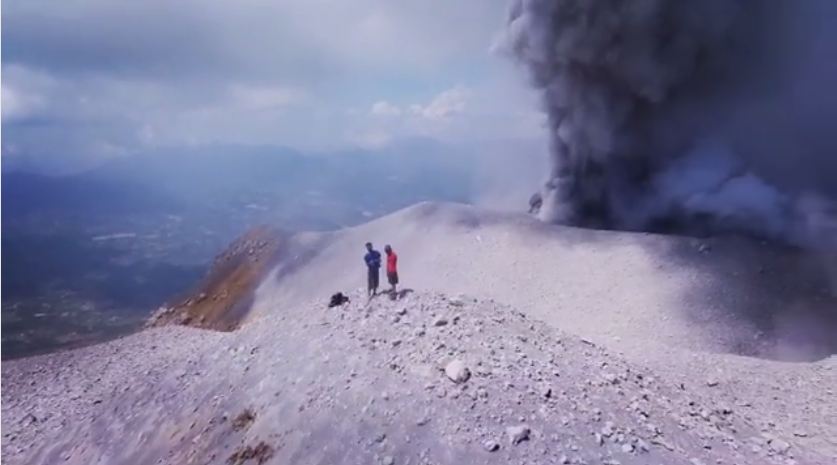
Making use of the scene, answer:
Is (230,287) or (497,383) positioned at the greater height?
(497,383)

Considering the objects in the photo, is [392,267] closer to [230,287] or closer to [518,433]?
[518,433]

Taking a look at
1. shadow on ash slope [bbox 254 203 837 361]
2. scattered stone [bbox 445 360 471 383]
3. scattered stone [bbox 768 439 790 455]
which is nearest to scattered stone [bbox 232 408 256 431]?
scattered stone [bbox 445 360 471 383]

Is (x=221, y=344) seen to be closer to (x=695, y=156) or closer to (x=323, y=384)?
(x=323, y=384)

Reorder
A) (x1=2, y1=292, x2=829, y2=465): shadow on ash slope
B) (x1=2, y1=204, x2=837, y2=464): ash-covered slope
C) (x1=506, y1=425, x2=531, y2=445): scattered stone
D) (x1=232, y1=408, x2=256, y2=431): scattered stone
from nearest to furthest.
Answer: (x1=506, y1=425, x2=531, y2=445): scattered stone, (x1=2, y1=292, x2=829, y2=465): shadow on ash slope, (x1=2, y1=204, x2=837, y2=464): ash-covered slope, (x1=232, y1=408, x2=256, y2=431): scattered stone

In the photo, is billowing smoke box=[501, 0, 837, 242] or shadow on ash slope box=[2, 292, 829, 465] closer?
shadow on ash slope box=[2, 292, 829, 465]

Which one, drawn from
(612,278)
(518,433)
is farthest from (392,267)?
(612,278)

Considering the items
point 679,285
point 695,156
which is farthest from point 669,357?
point 695,156

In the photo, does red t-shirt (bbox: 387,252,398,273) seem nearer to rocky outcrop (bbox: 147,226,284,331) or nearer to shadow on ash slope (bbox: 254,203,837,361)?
shadow on ash slope (bbox: 254,203,837,361)
